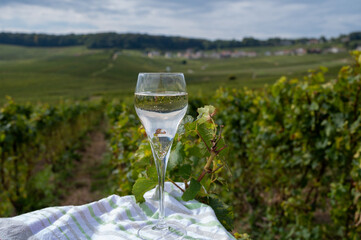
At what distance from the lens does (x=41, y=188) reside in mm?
6836

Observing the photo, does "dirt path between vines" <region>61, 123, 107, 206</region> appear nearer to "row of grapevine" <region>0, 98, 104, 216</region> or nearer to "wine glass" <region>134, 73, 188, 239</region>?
"row of grapevine" <region>0, 98, 104, 216</region>

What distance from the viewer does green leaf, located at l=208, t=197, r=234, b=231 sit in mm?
1201

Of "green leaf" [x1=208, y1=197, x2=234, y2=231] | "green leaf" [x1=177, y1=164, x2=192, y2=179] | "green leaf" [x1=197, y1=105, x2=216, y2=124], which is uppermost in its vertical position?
"green leaf" [x1=197, y1=105, x2=216, y2=124]

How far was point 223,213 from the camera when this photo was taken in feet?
4.00

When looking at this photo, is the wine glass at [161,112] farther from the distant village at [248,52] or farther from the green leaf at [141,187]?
the distant village at [248,52]

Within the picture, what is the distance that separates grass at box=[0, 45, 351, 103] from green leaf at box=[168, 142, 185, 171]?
57.5 meters

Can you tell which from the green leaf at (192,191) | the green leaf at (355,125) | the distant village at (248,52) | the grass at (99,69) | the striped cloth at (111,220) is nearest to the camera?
the striped cloth at (111,220)

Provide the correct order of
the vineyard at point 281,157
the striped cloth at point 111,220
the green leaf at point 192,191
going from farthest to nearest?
1. the vineyard at point 281,157
2. the green leaf at point 192,191
3. the striped cloth at point 111,220

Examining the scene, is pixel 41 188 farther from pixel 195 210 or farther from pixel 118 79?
pixel 118 79

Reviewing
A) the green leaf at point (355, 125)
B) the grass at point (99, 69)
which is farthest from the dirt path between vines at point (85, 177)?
the grass at point (99, 69)

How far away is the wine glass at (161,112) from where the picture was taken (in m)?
→ 1.04

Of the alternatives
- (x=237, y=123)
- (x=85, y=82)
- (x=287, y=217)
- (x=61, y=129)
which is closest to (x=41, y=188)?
(x=61, y=129)

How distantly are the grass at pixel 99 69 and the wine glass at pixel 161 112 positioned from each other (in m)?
57.6

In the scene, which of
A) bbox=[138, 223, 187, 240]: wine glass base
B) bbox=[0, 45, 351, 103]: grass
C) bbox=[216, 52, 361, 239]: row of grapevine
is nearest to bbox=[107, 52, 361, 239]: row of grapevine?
bbox=[216, 52, 361, 239]: row of grapevine
